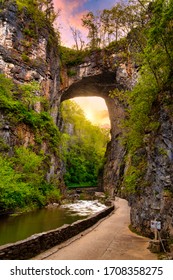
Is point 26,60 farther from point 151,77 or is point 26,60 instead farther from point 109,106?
point 151,77

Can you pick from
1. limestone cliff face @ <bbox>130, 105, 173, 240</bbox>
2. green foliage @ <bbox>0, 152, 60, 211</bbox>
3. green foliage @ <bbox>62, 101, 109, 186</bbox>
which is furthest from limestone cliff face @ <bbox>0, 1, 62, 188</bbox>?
green foliage @ <bbox>62, 101, 109, 186</bbox>

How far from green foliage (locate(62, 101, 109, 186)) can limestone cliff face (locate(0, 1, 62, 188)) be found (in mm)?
23724

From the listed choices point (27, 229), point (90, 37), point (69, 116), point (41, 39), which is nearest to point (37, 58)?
point (41, 39)

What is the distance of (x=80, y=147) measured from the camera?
6762cm

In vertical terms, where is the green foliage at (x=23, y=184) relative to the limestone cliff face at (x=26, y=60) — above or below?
below

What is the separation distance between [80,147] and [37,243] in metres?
58.7

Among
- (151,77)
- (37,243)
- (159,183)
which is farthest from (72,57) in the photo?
(37,243)

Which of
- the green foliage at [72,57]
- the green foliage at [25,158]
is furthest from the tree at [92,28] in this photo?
the green foliage at [25,158]

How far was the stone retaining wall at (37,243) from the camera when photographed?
25.0 feet

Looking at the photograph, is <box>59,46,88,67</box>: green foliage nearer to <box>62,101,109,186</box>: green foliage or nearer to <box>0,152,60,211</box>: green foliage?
<box>62,101,109,186</box>: green foliage

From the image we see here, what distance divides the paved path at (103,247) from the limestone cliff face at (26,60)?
1488 centimetres

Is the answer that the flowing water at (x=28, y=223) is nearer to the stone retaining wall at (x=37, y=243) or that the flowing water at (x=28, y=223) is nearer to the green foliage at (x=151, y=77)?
the stone retaining wall at (x=37, y=243)
